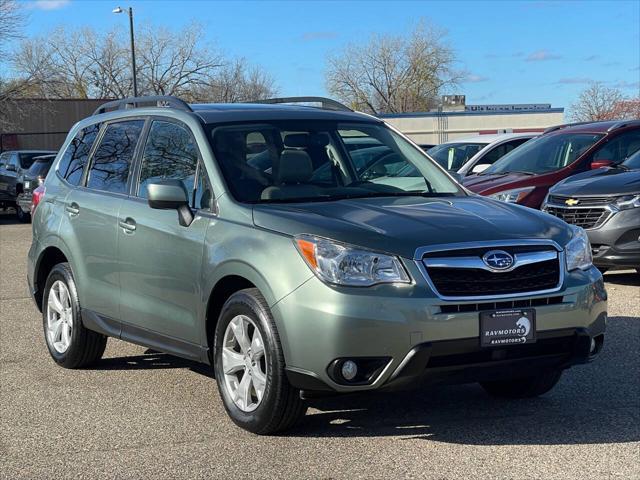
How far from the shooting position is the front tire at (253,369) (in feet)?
15.5

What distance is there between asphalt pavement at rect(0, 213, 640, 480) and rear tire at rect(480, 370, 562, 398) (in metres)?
0.07

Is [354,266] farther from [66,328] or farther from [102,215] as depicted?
[66,328]

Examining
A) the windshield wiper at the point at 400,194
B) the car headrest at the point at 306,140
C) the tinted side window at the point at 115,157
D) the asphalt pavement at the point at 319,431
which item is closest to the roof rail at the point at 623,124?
the asphalt pavement at the point at 319,431

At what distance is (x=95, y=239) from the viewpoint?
640 centimetres

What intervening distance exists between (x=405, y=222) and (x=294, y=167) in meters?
1.08

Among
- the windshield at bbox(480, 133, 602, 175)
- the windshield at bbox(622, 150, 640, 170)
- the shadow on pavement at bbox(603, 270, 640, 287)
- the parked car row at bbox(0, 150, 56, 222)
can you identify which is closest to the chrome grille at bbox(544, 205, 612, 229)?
the shadow on pavement at bbox(603, 270, 640, 287)

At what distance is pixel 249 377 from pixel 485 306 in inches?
52.2

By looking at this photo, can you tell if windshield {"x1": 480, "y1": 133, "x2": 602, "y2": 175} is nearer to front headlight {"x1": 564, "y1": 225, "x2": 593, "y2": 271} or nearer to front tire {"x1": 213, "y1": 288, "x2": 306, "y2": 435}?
front headlight {"x1": 564, "y1": 225, "x2": 593, "y2": 271}

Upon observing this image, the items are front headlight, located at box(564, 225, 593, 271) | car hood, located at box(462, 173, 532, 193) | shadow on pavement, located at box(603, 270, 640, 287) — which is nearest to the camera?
front headlight, located at box(564, 225, 593, 271)

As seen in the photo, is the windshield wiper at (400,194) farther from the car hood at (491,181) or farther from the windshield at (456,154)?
the windshield at (456,154)

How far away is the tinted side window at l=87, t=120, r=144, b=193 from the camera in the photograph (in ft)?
20.9

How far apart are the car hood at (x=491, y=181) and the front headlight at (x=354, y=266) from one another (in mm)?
7554

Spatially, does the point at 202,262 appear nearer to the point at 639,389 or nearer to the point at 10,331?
the point at 639,389

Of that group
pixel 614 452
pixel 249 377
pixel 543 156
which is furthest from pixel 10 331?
pixel 543 156
